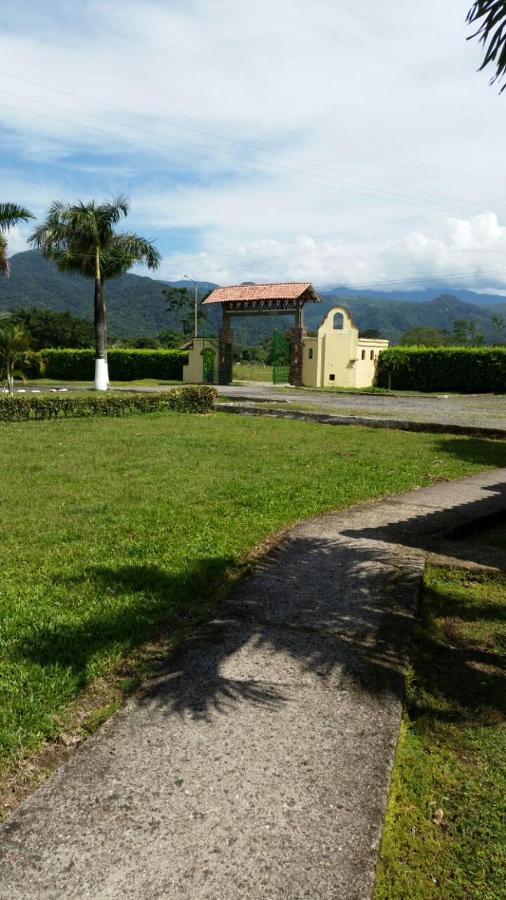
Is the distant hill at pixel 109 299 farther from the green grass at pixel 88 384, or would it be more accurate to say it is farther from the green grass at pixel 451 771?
the green grass at pixel 451 771

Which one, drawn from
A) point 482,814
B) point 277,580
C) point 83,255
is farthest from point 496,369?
point 482,814

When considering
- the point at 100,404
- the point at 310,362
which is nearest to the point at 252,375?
the point at 310,362

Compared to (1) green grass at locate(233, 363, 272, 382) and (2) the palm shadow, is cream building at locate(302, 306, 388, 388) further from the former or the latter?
(2) the palm shadow

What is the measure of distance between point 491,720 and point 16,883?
223 cm

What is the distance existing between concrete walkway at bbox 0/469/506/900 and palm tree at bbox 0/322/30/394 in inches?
889

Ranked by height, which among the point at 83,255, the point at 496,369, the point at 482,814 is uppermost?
the point at 83,255

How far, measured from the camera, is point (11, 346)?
24.7 meters

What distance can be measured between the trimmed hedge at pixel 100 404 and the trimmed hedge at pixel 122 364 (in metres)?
21.0

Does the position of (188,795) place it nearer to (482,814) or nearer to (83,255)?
(482,814)

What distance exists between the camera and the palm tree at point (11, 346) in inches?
965

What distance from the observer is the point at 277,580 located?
4.99 meters

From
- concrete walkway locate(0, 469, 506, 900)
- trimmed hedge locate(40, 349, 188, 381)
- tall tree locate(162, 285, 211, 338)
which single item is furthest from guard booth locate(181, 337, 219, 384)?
tall tree locate(162, 285, 211, 338)

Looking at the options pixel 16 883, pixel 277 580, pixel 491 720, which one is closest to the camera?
pixel 16 883

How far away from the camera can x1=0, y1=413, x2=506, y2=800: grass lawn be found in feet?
12.1
